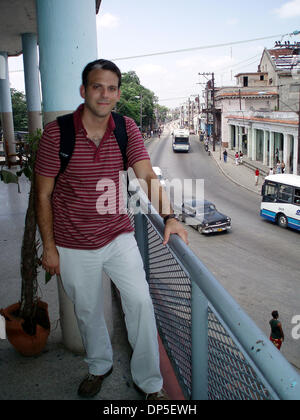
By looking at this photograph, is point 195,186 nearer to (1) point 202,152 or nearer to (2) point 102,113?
(1) point 202,152

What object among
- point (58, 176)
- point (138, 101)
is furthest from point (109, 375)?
point (138, 101)

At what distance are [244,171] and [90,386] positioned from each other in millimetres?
38275

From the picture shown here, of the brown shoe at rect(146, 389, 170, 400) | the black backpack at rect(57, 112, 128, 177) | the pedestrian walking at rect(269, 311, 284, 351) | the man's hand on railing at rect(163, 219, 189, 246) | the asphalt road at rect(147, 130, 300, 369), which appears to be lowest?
the asphalt road at rect(147, 130, 300, 369)

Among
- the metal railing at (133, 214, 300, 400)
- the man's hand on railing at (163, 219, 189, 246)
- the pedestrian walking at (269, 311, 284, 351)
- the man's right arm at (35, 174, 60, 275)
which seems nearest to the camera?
the metal railing at (133, 214, 300, 400)

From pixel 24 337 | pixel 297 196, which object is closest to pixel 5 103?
pixel 297 196

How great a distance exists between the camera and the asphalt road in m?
11.9

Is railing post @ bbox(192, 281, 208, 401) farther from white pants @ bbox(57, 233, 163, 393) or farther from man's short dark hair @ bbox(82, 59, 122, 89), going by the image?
man's short dark hair @ bbox(82, 59, 122, 89)

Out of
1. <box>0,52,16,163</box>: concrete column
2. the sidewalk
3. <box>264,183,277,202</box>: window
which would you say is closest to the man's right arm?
<box>0,52,16,163</box>: concrete column

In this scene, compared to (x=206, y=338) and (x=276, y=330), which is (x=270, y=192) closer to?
(x=276, y=330)

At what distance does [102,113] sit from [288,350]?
9372mm

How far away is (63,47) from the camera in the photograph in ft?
9.64

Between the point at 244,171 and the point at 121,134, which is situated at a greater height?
the point at 121,134

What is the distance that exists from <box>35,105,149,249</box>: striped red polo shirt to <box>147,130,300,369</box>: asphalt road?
27.9 ft

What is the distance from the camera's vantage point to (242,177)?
36.5 metres
